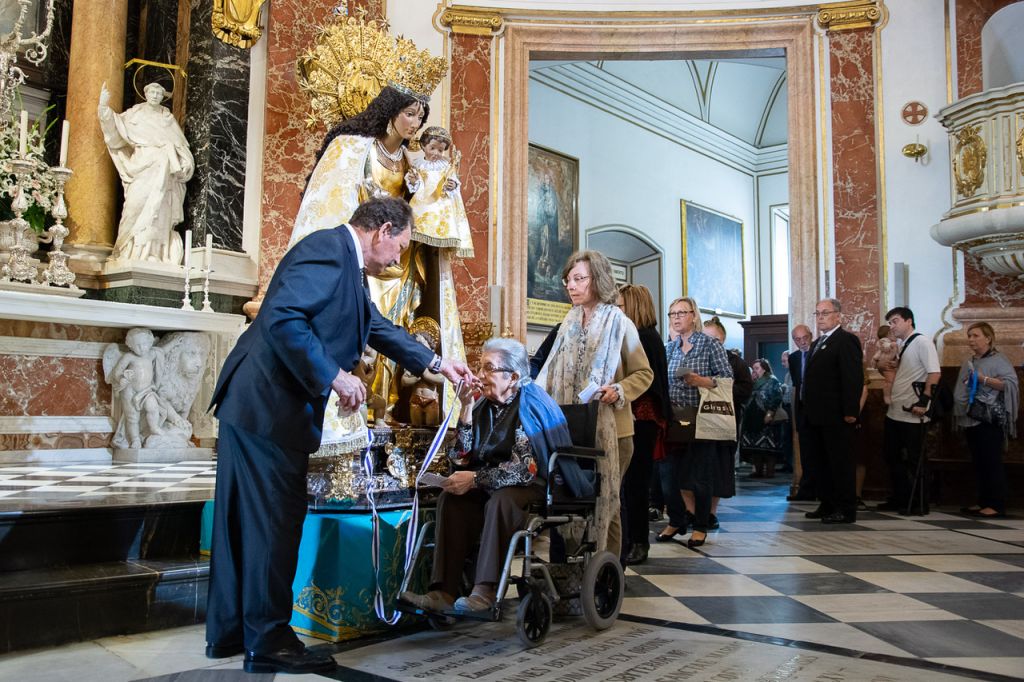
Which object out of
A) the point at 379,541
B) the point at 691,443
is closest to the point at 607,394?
the point at 379,541

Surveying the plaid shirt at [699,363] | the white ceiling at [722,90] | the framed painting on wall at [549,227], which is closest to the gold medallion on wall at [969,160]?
the plaid shirt at [699,363]

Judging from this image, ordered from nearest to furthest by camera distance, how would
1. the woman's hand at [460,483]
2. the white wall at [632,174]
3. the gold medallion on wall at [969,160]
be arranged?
the woman's hand at [460,483] → the gold medallion on wall at [969,160] → the white wall at [632,174]

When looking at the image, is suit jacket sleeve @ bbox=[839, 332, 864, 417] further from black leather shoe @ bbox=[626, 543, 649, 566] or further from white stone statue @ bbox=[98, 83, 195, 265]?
white stone statue @ bbox=[98, 83, 195, 265]

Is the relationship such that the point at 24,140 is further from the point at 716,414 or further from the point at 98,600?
the point at 716,414

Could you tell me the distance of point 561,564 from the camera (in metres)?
3.32

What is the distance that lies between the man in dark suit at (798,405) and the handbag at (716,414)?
8.14ft

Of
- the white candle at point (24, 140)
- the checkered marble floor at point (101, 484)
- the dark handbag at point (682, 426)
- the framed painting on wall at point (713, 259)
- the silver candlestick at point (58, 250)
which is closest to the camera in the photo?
the checkered marble floor at point (101, 484)

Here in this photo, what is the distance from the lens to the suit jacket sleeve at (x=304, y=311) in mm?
2559

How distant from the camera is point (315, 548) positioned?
10.3ft

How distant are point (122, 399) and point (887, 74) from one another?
752cm

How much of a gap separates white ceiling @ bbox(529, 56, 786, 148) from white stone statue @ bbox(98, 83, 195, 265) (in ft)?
28.3

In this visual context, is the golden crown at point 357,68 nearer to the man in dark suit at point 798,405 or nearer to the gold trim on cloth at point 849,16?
the man in dark suit at point 798,405

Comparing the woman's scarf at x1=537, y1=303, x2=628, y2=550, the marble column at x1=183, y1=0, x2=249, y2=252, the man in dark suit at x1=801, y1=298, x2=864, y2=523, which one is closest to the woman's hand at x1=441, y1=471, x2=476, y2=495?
the woman's scarf at x1=537, y1=303, x2=628, y2=550

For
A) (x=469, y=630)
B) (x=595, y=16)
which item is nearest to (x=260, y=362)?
(x=469, y=630)
